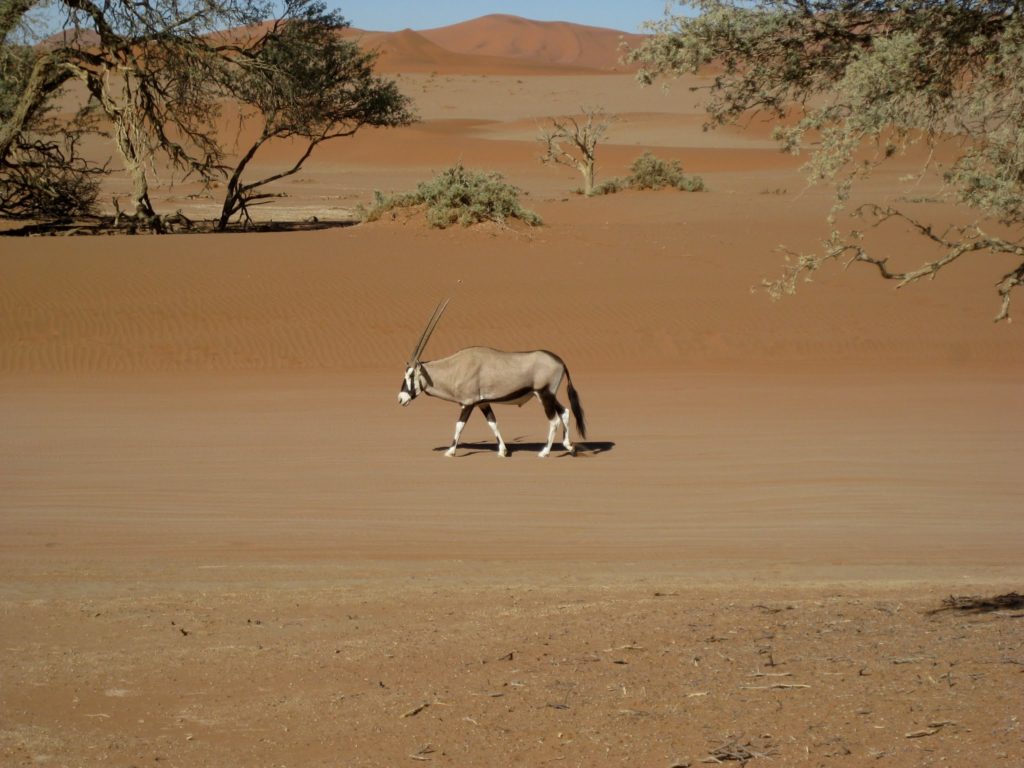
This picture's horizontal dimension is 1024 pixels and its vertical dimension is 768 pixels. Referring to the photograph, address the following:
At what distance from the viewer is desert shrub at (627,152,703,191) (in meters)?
44.3

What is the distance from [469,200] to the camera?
29578 millimetres

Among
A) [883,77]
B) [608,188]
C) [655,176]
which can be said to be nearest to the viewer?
[883,77]

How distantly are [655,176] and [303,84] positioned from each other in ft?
50.5

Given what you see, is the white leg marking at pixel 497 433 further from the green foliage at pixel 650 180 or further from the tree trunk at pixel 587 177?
the green foliage at pixel 650 180

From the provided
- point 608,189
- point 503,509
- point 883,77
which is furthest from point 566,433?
point 608,189

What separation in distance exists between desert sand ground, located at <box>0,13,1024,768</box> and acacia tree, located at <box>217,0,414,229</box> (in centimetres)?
425

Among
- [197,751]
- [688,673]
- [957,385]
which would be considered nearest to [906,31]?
[688,673]

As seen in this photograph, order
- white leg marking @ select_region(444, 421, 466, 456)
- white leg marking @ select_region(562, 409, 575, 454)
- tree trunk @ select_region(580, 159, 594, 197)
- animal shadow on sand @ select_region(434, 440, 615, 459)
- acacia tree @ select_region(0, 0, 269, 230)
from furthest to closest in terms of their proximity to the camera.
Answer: tree trunk @ select_region(580, 159, 594, 197)
acacia tree @ select_region(0, 0, 269, 230)
animal shadow on sand @ select_region(434, 440, 615, 459)
white leg marking @ select_region(562, 409, 575, 454)
white leg marking @ select_region(444, 421, 466, 456)

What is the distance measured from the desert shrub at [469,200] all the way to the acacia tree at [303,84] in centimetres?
373

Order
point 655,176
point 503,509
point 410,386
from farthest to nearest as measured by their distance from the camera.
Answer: point 655,176 < point 410,386 < point 503,509

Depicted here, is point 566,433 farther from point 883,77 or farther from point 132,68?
point 132,68

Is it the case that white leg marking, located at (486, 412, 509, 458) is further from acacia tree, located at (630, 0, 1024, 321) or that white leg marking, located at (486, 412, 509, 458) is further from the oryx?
acacia tree, located at (630, 0, 1024, 321)

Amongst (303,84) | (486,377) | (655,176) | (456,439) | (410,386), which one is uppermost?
(303,84)

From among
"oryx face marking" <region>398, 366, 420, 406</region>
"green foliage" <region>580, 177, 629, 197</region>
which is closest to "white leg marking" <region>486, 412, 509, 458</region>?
"oryx face marking" <region>398, 366, 420, 406</region>
